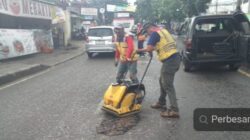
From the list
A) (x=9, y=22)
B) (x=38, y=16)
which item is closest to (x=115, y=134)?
(x=9, y=22)

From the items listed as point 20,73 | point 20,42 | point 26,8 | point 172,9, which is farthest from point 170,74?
point 172,9

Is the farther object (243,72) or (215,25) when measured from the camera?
(215,25)

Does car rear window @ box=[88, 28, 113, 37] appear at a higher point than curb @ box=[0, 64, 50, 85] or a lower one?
higher

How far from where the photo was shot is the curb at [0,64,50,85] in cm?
1052

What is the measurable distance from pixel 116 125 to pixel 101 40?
1108 centimetres

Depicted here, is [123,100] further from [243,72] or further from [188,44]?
[243,72]

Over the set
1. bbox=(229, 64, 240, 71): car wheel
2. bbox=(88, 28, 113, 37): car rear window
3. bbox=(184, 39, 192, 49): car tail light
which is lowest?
bbox=(229, 64, 240, 71): car wheel

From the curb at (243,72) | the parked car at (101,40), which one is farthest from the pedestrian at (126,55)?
the parked car at (101,40)

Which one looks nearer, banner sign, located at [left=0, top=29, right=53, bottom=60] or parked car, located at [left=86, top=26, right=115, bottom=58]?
banner sign, located at [left=0, top=29, right=53, bottom=60]

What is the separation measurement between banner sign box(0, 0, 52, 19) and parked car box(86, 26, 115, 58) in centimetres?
398

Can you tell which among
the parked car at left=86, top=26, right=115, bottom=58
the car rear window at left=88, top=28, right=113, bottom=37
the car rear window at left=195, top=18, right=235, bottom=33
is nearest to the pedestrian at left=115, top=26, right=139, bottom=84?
the car rear window at left=195, top=18, right=235, bottom=33

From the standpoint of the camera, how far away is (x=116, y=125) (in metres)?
5.61

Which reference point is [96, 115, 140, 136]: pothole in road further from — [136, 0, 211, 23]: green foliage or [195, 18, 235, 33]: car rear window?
[195, 18, 235, 33]: car rear window

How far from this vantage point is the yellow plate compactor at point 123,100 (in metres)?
5.98
